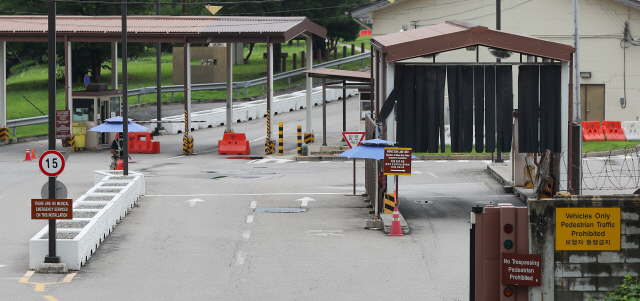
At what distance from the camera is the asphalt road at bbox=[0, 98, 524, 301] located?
42.3ft

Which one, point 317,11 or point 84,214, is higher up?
point 317,11

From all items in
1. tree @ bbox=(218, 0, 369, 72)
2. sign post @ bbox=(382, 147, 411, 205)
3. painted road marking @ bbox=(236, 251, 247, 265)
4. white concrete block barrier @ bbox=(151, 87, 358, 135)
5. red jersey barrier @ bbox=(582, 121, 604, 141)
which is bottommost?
painted road marking @ bbox=(236, 251, 247, 265)

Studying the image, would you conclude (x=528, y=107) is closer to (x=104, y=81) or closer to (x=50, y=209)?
(x=50, y=209)

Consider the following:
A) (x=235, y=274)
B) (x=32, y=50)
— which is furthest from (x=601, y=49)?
(x=32, y=50)

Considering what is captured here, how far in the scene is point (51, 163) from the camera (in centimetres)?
1409

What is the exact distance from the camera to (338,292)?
41.4 feet

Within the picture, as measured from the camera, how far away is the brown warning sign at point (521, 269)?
29.0 feet

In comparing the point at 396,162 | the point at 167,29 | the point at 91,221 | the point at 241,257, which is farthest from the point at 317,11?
the point at 241,257

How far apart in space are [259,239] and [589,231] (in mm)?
9260

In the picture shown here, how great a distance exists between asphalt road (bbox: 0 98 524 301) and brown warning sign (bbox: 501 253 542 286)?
3383mm

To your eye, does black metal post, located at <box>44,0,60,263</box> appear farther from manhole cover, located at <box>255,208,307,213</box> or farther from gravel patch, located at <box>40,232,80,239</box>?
manhole cover, located at <box>255,208,307,213</box>

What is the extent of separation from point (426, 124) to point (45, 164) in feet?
31.1

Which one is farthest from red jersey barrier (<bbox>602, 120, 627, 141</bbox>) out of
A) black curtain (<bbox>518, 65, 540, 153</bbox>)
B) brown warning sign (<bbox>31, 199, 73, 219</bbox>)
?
brown warning sign (<bbox>31, 199, 73, 219</bbox>)

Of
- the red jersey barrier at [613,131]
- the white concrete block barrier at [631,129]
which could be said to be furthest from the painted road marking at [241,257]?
the white concrete block barrier at [631,129]
